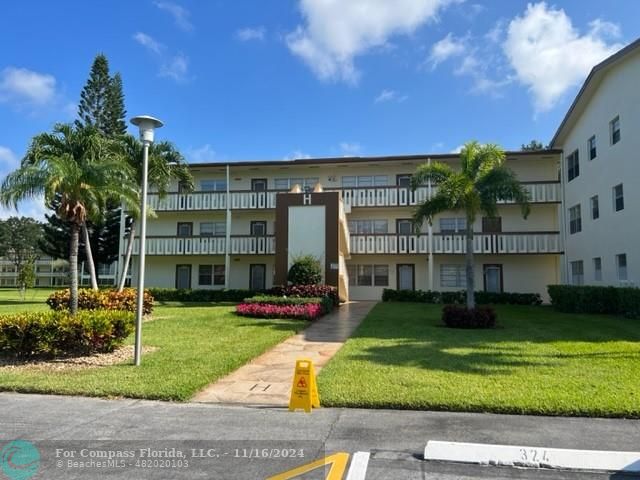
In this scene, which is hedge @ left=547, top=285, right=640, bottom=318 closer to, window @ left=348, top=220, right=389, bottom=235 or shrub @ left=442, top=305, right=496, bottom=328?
shrub @ left=442, top=305, right=496, bottom=328

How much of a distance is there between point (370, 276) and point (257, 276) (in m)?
6.87

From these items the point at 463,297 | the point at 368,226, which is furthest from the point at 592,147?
the point at 368,226

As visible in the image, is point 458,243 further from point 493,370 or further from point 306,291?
point 493,370

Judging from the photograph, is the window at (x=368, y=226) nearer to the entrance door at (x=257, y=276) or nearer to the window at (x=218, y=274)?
the entrance door at (x=257, y=276)

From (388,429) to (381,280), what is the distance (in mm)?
22076

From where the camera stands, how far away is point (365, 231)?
91.3 ft

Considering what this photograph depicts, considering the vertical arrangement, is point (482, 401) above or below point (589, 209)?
below

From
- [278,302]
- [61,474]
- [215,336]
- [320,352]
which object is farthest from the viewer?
[278,302]

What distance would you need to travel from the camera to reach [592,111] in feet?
68.2

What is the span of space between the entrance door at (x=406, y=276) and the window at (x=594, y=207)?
9.51 metres

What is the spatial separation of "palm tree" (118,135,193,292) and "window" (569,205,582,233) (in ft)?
60.3

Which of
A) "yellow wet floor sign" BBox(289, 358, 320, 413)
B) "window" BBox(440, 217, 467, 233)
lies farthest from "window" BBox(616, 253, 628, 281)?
"yellow wet floor sign" BBox(289, 358, 320, 413)

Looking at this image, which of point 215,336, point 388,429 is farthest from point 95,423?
point 215,336

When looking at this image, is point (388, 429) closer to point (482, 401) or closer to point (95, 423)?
point (482, 401)
